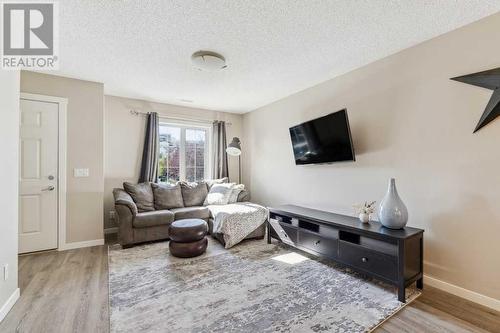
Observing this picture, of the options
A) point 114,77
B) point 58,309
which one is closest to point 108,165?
point 114,77

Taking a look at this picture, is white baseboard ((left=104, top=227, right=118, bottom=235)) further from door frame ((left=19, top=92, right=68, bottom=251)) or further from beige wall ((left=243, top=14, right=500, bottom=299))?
beige wall ((left=243, top=14, right=500, bottom=299))

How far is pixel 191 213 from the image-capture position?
3.88 m

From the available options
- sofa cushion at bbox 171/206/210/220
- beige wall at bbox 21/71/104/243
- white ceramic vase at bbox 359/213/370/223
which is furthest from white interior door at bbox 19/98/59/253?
white ceramic vase at bbox 359/213/370/223

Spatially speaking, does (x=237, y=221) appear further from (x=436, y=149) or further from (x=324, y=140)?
(x=436, y=149)

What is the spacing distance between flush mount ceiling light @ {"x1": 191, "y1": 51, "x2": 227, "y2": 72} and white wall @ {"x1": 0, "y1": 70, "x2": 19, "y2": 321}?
63.2 inches

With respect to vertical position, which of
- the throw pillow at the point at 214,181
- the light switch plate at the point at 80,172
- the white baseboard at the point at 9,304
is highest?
the light switch plate at the point at 80,172

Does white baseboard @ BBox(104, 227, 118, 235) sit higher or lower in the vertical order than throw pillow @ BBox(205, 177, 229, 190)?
lower

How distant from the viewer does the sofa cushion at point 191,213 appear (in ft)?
12.5

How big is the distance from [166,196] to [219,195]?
905 millimetres

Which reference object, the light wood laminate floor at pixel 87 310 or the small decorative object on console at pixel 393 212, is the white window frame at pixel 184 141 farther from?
the small decorative object on console at pixel 393 212

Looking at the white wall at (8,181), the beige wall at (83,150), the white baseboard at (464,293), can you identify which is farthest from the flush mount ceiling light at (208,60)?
the white baseboard at (464,293)

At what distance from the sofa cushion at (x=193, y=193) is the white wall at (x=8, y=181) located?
2448 mm

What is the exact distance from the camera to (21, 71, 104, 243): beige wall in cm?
338

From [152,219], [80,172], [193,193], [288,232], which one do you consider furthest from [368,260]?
[80,172]
